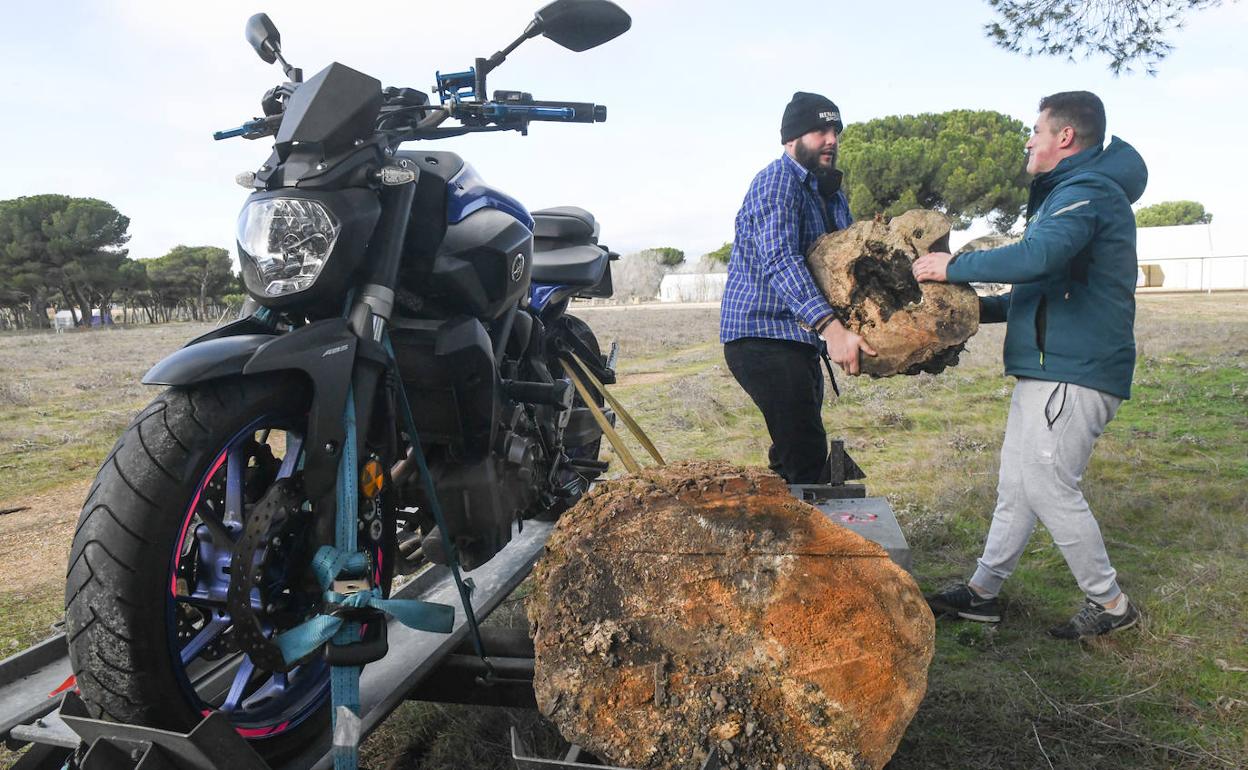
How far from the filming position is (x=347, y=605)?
1800 millimetres

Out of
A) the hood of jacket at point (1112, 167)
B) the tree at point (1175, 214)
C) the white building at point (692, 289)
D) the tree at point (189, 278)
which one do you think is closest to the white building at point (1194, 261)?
the white building at point (692, 289)

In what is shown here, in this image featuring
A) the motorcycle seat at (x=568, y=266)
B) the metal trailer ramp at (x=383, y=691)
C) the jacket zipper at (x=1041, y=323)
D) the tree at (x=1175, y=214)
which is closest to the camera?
the metal trailer ramp at (x=383, y=691)

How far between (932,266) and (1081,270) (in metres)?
0.58

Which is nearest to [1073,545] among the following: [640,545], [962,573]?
[962,573]

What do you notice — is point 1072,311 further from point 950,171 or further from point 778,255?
point 950,171

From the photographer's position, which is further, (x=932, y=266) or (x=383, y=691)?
(x=932, y=266)

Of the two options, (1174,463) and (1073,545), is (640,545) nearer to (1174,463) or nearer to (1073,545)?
(1073,545)

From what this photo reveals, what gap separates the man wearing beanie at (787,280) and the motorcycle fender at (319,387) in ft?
6.18

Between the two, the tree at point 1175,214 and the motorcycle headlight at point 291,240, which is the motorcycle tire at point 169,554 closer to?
the motorcycle headlight at point 291,240

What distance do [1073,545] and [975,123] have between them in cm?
3669

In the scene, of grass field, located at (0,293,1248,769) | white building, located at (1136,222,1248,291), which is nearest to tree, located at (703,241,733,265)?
white building, located at (1136,222,1248,291)

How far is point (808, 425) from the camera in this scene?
372 cm

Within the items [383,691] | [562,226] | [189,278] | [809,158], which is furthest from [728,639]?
[189,278]

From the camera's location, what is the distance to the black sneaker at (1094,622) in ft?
10.2
